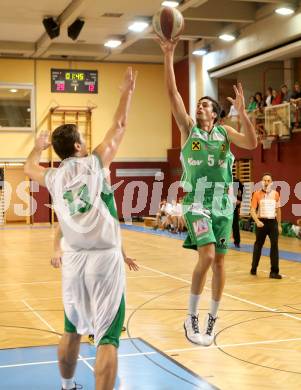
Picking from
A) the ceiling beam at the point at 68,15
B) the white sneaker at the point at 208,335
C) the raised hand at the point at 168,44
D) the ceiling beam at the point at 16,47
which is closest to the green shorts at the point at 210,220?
the white sneaker at the point at 208,335

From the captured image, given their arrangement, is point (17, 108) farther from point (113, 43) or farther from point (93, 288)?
point (93, 288)

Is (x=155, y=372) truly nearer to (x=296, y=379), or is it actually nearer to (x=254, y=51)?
(x=296, y=379)

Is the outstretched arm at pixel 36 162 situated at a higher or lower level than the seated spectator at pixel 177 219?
higher

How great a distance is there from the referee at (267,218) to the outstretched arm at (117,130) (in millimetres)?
7265

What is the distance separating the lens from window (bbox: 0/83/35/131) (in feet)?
86.2

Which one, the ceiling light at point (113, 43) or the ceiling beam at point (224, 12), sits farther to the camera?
the ceiling light at point (113, 43)

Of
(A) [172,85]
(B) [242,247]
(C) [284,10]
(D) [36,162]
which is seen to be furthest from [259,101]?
(D) [36,162]

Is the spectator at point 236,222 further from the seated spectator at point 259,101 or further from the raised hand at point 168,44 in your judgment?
the raised hand at point 168,44

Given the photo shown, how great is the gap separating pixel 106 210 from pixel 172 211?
56.7 feet

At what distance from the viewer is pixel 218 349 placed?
6.67 metres

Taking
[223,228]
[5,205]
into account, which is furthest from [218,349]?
[5,205]

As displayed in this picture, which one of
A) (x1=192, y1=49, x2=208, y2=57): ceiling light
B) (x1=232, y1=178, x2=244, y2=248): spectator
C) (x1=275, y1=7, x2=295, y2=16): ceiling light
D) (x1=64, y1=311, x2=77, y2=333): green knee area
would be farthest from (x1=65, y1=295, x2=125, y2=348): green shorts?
(x1=192, y1=49, x2=208, y2=57): ceiling light

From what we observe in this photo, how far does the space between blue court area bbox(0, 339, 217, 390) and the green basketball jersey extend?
1669mm

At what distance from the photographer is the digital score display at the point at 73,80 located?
24.2 metres
